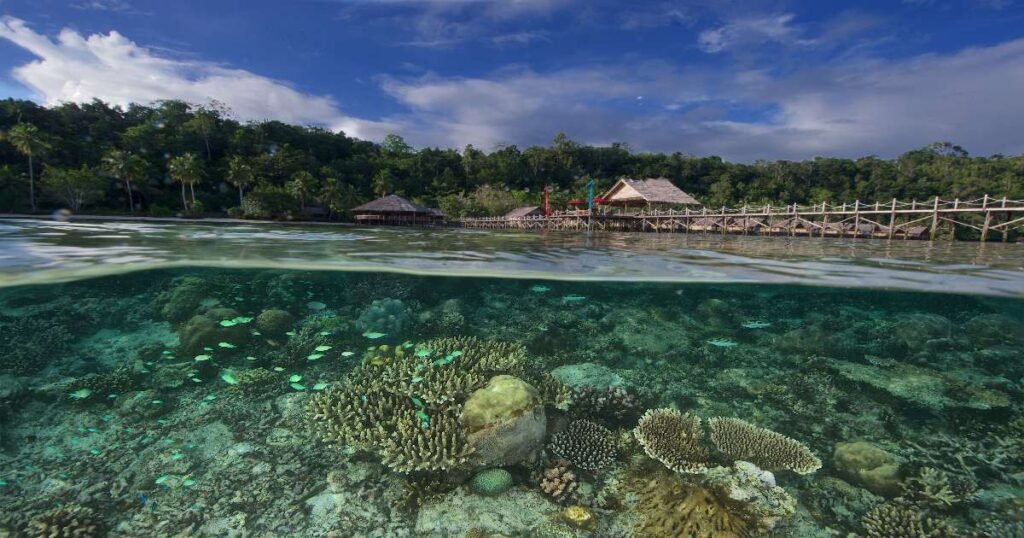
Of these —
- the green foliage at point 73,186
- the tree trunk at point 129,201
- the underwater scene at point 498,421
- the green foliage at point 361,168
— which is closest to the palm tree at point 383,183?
the green foliage at point 361,168

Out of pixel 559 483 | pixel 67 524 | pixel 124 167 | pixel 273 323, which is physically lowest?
pixel 67 524

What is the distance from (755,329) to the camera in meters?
11.7

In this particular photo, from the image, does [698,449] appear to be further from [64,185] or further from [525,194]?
[525,194]

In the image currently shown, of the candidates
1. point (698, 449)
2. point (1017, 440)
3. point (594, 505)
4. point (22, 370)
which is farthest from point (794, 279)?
point (22, 370)

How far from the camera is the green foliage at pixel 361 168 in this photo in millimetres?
49562

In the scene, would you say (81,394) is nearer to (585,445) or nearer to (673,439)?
(585,445)

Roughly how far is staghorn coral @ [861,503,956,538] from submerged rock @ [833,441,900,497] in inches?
20.0

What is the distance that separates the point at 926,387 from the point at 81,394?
47.2ft

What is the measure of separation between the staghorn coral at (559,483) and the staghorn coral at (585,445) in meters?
0.32

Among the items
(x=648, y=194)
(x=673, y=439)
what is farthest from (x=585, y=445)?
(x=648, y=194)

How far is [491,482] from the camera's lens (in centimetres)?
545

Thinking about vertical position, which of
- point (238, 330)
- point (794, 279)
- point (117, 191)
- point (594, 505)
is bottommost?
point (594, 505)

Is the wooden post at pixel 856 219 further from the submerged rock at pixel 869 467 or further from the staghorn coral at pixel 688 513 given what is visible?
the staghorn coral at pixel 688 513

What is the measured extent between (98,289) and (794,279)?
1642cm
